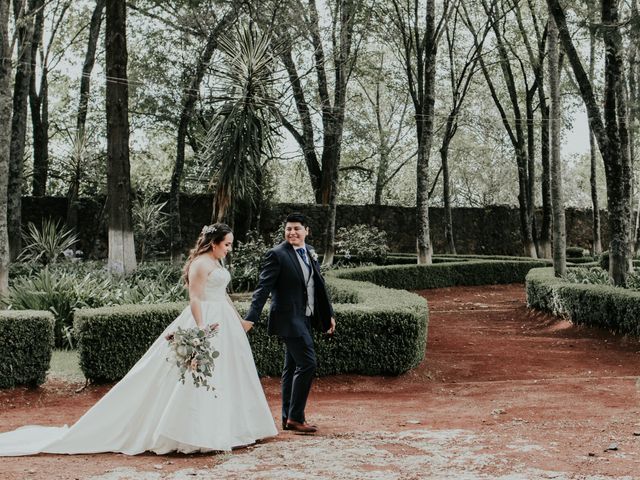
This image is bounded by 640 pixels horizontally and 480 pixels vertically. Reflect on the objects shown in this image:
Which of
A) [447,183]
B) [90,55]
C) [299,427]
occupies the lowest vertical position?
[299,427]

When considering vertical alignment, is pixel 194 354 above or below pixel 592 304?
above

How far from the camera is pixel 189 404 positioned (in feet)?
17.5

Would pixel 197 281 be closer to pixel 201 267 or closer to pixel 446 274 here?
pixel 201 267

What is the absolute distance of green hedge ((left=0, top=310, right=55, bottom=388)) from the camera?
798 cm

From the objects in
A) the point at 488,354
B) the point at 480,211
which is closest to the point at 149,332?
the point at 488,354

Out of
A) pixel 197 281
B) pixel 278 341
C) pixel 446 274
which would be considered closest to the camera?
pixel 197 281

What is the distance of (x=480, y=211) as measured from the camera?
34.0 m

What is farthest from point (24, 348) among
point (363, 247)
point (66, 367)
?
point (363, 247)

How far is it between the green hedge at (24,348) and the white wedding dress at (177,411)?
2314 mm

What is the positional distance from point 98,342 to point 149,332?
1.84ft

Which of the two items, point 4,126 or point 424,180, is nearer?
point 4,126

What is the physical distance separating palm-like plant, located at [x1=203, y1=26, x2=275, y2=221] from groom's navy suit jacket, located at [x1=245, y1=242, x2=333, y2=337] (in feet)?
21.5

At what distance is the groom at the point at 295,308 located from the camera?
19.5 feet

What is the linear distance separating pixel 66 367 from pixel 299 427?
4225 millimetres
